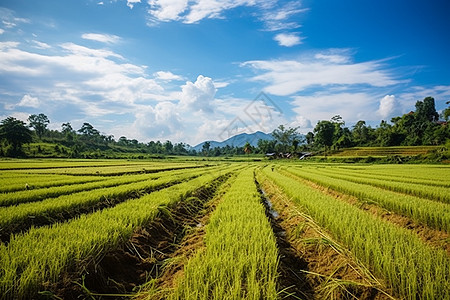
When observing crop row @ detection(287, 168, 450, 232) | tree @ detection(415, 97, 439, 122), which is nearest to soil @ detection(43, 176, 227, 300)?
crop row @ detection(287, 168, 450, 232)

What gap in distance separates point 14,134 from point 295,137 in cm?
8114

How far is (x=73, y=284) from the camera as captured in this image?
253 cm

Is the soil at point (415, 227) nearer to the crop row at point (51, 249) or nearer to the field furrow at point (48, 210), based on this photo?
the crop row at point (51, 249)

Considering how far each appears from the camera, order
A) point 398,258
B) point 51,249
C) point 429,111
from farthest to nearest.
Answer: point 429,111, point 51,249, point 398,258

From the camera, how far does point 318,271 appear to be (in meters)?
3.35

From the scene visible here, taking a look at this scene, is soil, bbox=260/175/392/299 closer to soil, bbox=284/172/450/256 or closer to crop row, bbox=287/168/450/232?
soil, bbox=284/172/450/256

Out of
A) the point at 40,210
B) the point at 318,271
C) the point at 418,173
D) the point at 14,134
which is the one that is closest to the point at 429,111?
the point at 418,173

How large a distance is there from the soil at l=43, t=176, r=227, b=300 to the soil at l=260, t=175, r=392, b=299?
72.4 inches

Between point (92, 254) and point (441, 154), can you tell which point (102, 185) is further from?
point (441, 154)

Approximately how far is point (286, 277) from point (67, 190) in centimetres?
780

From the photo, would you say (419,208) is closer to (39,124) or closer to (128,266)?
(128,266)

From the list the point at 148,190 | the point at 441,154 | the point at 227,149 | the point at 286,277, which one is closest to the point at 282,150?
the point at 227,149

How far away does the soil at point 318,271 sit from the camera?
8.30 feet

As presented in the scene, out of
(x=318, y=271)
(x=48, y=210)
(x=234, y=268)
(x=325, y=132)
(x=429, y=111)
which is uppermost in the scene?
(x=429, y=111)
